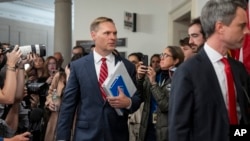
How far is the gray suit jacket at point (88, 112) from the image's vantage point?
2.49 meters

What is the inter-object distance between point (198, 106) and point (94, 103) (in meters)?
1.00

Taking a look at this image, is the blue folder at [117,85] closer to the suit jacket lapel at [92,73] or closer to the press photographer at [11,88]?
the suit jacket lapel at [92,73]

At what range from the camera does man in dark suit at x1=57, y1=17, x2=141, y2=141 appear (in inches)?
98.0

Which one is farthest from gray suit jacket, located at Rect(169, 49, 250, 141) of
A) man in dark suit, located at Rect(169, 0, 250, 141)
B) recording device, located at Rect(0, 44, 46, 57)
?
recording device, located at Rect(0, 44, 46, 57)

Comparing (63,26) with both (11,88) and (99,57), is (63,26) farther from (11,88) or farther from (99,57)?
(11,88)

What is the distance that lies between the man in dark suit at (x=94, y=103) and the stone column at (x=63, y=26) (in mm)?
5292

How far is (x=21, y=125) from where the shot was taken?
3477 millimetres

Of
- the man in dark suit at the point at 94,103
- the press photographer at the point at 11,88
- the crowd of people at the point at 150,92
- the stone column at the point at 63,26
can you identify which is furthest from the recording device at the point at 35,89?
the stone column at the point at 63,26

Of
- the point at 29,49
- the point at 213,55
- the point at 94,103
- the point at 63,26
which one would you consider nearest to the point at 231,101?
the point at 213,55

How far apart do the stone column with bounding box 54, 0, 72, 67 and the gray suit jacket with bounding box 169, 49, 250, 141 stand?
632 centimetres

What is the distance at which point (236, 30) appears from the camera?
1.71 metres

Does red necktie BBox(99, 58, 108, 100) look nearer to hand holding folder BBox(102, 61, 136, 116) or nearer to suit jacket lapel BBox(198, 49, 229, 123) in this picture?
hand holding folder BBox(102, 61, 136, 116)

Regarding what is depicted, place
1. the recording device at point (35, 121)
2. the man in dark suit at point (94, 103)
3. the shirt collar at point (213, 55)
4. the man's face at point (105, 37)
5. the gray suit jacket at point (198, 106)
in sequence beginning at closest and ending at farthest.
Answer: the gray suit jacket at point (198, 106) → the shirt collar at point (213, 55) → the man in dark suit at point (94, 103) → the man's face at point (105, 37) → the recording device at point (35, 121)

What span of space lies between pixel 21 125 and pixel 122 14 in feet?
12.9
